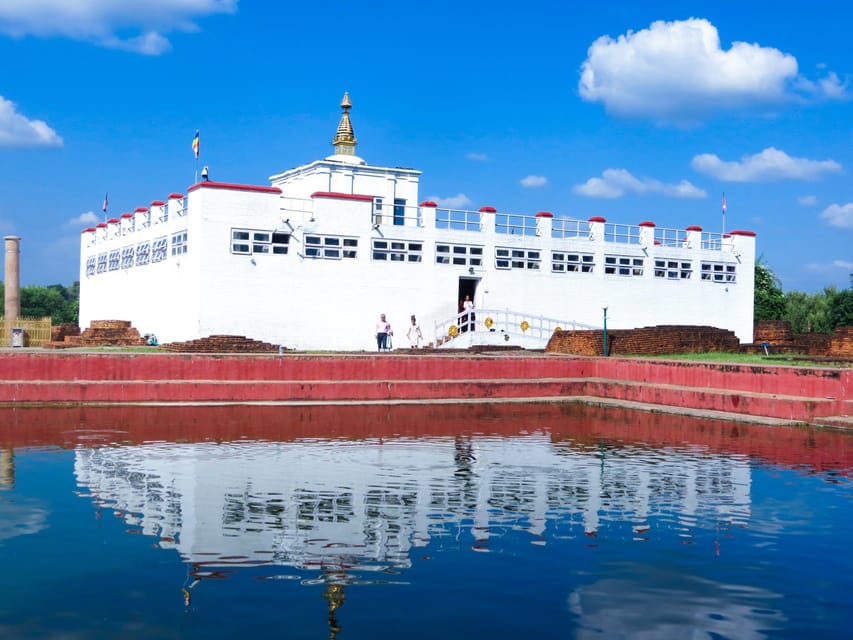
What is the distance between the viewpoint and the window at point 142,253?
115 ft

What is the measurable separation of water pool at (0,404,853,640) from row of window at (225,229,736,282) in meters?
14.4

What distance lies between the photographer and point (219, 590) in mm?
7395

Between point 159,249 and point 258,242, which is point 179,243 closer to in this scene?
point 159,249

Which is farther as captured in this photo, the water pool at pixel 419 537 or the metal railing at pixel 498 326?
the metal railing at pixel 498 326

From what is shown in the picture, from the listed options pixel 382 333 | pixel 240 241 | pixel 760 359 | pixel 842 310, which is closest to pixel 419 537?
pixel 760 359

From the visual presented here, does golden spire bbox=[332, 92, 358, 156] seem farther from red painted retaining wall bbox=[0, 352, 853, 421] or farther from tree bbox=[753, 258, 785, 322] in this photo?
tree bbox=[753, 258, 785, 322]

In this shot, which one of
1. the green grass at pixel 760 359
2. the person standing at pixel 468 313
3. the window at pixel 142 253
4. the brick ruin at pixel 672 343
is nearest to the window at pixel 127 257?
the window at pixel 142 253

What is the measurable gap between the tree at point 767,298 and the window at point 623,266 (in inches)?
899

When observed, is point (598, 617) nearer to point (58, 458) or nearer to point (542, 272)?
point (58, 458)

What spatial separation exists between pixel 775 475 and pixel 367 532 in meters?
6.33

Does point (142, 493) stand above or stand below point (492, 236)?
below

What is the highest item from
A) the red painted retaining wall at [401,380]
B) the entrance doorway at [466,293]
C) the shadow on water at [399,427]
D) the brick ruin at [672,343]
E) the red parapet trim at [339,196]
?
the red parapet trim at [339,196]

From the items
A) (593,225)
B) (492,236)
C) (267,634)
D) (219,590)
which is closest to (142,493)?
(219,590)

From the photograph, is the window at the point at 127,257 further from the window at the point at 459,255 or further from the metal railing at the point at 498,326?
the metal railing at the point at 498,326
